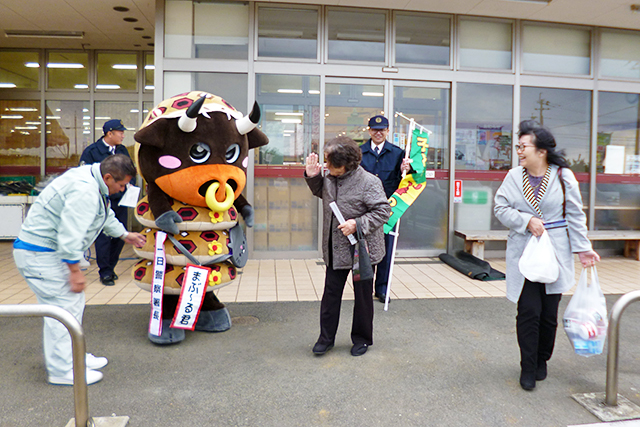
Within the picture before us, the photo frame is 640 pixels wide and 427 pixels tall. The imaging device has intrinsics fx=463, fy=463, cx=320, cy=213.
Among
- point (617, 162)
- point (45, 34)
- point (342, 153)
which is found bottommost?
point (342, 153)

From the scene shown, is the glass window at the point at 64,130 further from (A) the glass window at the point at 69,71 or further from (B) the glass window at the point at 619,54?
(B) the glass window at the point at 619,54

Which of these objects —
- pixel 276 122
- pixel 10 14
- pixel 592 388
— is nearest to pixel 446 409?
pixel 592 388

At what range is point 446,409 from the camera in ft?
9.53

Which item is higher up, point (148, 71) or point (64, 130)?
point (148, 71)

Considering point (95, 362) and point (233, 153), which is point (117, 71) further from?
point (95, 362)

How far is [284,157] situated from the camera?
7.39m

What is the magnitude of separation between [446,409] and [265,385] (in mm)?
1205

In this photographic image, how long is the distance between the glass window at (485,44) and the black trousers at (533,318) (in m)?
5.54

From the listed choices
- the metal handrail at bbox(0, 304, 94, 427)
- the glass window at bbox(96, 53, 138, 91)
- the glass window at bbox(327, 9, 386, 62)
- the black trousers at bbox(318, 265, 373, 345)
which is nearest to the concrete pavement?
the black trousers at bbox(318, 265, 373, 345)

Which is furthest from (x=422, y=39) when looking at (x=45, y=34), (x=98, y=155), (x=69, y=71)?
(x=69, y=71)

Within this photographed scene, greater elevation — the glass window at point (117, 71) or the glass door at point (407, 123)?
the glass window at point (117, 71)

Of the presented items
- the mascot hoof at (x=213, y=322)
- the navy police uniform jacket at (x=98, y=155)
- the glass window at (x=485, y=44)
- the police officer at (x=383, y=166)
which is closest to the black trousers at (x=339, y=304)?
the mascot hoof at (x=213, y=322)

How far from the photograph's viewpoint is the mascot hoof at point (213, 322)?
13.8 ft

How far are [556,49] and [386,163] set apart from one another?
4.90 meters
